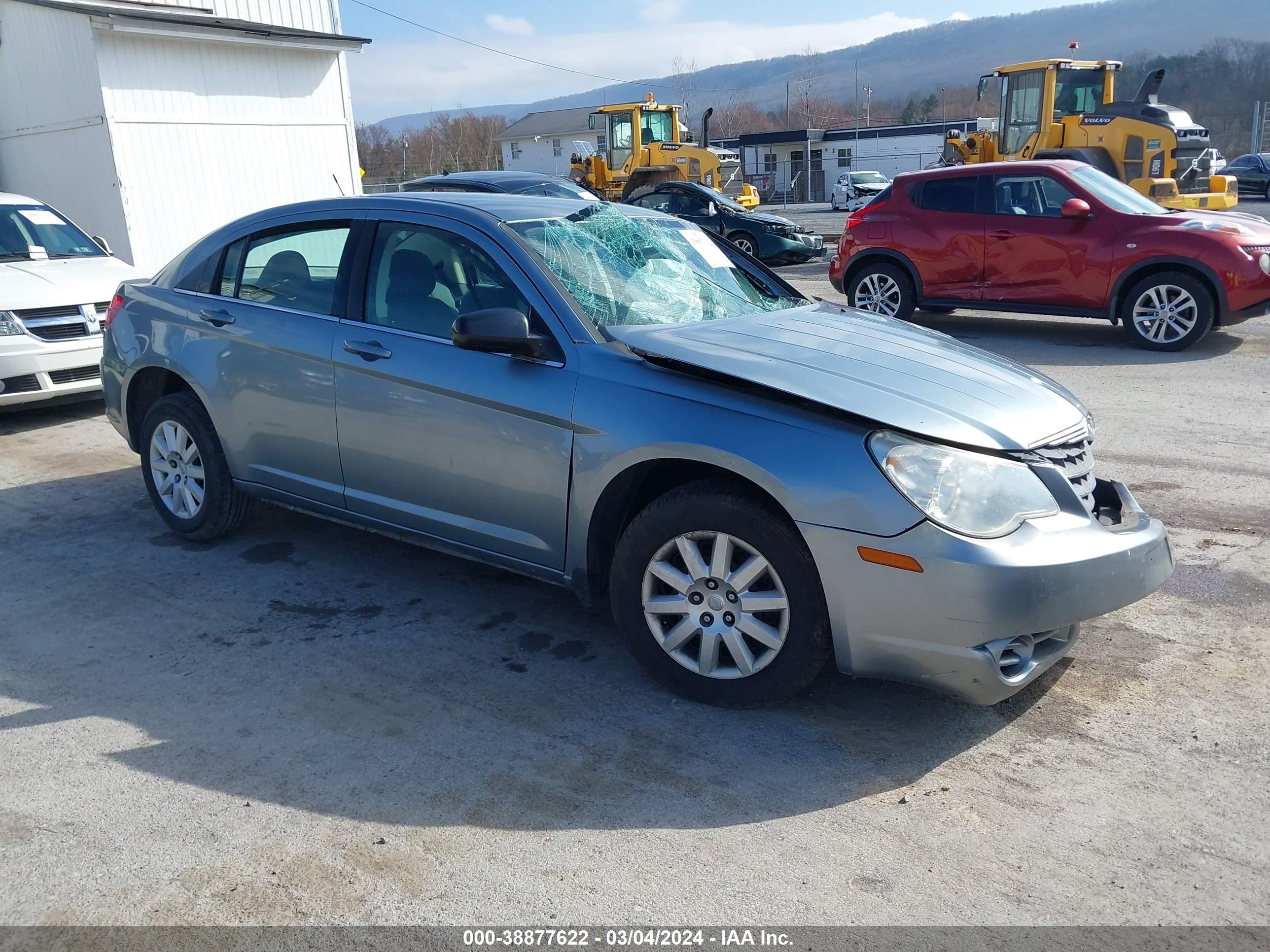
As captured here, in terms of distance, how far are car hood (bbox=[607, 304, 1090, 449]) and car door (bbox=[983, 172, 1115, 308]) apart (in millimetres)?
6412

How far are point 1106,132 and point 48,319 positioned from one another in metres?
16.1

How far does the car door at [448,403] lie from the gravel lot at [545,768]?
0.52m

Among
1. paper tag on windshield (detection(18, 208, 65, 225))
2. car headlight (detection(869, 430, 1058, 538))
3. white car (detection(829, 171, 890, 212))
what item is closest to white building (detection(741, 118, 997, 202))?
white car (detection(829, 171, 890, 212))

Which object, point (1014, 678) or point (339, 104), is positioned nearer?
point (1014, 678)

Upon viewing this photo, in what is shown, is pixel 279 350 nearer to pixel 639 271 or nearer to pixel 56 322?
pixel 639 271

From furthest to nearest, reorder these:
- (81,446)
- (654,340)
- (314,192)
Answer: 1. (314,192)
2. (81,446)
3. (654,340)

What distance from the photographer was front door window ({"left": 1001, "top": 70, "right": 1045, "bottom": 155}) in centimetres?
1819

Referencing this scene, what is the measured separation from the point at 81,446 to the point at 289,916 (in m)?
5.96

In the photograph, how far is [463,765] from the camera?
3365mm

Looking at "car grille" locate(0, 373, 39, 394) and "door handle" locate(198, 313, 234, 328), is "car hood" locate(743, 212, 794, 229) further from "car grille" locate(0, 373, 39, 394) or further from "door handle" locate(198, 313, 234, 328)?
"door handle" locate(198, 313, 234, 328)

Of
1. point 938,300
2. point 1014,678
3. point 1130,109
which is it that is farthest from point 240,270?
point 1130,109

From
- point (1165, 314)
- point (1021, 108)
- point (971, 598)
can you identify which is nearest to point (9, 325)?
point (971, 598)

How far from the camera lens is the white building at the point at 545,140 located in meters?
83.8

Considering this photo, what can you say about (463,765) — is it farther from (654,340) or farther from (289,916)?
(654,340)
